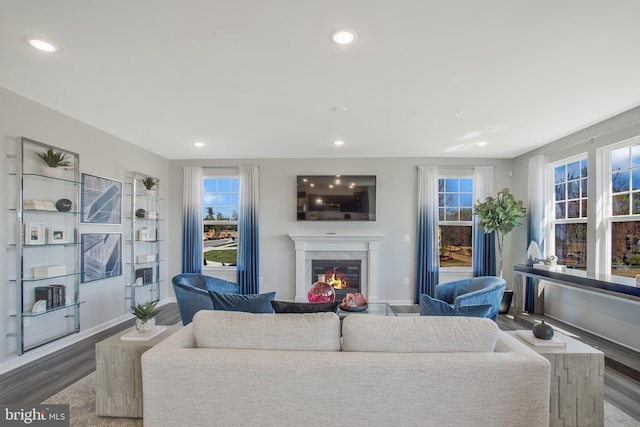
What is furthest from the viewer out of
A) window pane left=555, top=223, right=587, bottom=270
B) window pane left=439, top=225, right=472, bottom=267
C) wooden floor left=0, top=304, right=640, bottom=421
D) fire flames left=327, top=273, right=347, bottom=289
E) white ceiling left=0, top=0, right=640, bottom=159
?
window pane left=439, top=225, right=472, bottom=267

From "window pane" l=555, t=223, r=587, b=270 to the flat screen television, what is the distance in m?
2.70

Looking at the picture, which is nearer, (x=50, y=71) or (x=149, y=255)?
(x=50, y=71)

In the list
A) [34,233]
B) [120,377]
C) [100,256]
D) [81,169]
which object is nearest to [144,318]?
[120,377]

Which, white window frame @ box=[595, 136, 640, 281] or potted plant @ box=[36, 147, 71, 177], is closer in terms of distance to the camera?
potted plant @ box=[36, 147, 71, 177]

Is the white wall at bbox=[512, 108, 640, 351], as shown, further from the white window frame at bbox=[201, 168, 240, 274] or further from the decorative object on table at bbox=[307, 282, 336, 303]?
the white window frame at bbox=[201, 168, 240, 274]

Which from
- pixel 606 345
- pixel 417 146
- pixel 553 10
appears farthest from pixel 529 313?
pixel 553 10

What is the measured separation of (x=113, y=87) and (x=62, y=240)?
1778 millimetres

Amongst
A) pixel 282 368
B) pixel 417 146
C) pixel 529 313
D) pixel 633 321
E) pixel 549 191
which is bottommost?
pixel 529 313

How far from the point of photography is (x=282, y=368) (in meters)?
1.67

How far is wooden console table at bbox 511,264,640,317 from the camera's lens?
9.86ft

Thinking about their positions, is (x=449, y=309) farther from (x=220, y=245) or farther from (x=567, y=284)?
(x=220, y=245)

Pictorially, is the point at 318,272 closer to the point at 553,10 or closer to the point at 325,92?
the point at 325,92

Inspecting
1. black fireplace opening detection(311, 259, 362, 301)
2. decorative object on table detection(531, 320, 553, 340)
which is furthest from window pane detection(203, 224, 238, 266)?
decorative object on table detection(531, 320, 553, 340)

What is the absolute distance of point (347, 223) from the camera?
225 inches
